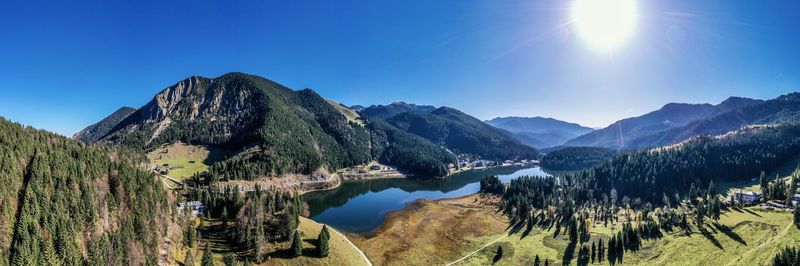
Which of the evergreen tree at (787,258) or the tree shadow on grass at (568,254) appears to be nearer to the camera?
the evergreen tree at (787,258)

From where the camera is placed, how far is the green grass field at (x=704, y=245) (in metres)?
83.2

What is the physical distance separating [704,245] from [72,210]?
467 feet

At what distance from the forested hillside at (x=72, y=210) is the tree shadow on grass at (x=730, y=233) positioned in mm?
134043

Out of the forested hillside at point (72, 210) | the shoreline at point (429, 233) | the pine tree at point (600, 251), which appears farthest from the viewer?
the shoreline at point (429, 233)

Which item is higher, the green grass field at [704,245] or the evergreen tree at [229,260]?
the evergreen tree at [229,260]

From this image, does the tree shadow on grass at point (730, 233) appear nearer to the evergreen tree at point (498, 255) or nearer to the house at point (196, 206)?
the evergreen tree at point (498, 255)

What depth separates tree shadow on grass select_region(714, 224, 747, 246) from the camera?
89.5 m

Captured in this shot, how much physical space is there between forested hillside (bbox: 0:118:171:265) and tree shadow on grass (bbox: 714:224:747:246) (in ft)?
440

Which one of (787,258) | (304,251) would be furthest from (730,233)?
(304,251)

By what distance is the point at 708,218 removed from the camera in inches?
4242

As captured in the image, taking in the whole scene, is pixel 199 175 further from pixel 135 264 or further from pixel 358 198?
pixel 135 264

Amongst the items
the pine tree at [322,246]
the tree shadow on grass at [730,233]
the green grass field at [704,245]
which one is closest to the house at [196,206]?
the pine tree at [322,246]

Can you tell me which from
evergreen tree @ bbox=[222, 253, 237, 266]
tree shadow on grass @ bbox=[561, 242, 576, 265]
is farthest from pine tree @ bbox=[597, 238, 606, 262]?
evergreen tree @ bbox=[222, 253, 237, 266]

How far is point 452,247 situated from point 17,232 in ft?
292
